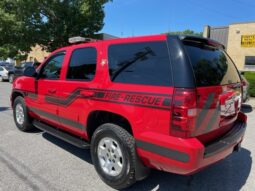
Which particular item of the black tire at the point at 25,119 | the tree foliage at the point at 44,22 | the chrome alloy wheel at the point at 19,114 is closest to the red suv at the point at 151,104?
the black tire at the point at 25,119

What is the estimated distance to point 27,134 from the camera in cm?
543

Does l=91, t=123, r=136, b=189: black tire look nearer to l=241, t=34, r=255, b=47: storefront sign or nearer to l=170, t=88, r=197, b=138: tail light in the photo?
l=170, t=88, r=197, b=138: tail light

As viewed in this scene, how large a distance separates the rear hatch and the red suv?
0.03ft

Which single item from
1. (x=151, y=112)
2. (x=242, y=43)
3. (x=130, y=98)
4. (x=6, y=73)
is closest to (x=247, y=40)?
(x=242, y=43)

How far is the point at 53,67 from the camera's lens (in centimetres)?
456

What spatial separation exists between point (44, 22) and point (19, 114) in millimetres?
19189

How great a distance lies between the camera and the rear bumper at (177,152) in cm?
249

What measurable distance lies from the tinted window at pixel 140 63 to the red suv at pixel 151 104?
1 cm

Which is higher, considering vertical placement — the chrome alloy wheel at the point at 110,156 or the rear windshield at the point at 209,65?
the rear windshield at the point at 209,65

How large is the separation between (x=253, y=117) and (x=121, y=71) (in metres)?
6.15

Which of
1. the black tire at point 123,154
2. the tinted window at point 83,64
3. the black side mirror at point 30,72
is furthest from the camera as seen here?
the black side mirror at point 30,72

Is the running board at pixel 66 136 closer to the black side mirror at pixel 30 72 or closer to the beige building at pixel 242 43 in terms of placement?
the black side mirror at pixel 30 72

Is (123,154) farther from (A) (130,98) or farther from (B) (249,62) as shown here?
(B) (249,62)

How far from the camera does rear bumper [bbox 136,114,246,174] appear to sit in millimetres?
2494
